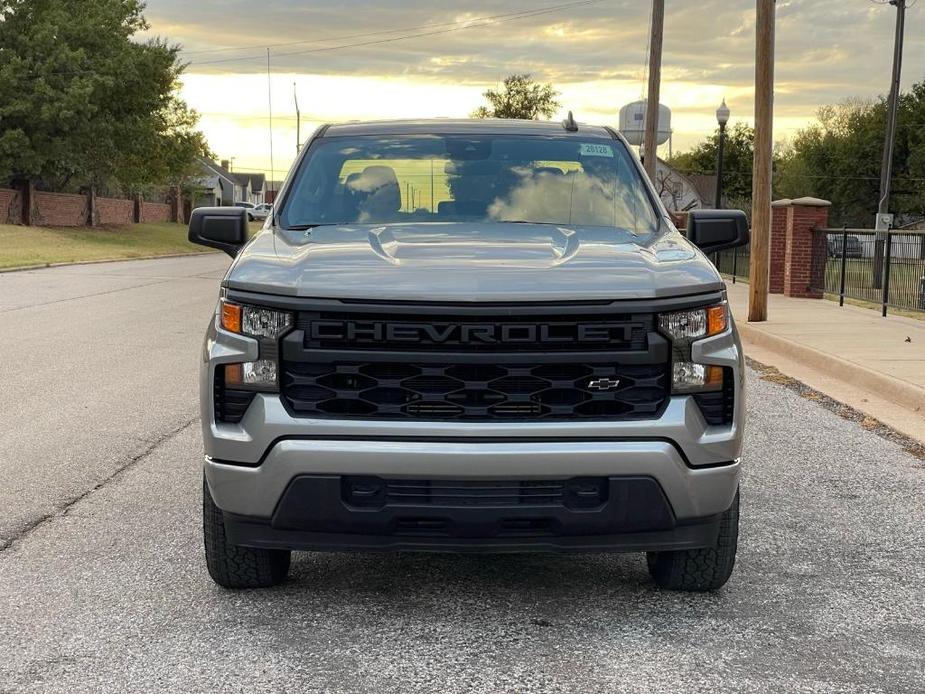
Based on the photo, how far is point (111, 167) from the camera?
53.3 meters

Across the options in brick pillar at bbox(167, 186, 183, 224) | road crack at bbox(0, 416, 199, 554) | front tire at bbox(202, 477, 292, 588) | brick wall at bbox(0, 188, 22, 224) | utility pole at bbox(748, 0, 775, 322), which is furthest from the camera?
brick pillar at bbox(167, 186, 183, 224)

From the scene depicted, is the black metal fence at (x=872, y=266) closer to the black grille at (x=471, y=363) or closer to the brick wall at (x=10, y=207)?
the black grille at (x=471, y=363)

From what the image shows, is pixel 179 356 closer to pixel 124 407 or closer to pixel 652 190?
pixel 124 407

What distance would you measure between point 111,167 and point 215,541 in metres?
51.9

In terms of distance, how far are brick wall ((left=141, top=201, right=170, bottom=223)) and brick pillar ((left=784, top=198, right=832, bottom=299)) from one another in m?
50.0

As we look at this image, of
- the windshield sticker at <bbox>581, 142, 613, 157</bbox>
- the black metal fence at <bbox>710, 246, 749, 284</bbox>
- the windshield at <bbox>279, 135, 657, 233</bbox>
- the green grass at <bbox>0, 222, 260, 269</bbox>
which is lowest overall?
the green grass at <bbox>0, 222, 260, 269</bbox>

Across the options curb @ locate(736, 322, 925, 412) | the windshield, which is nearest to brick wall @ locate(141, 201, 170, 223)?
curb @ locate(736, 322, 925, 412)

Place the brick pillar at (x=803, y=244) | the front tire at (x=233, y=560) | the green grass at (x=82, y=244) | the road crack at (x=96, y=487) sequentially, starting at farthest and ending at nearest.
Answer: the green grass at (x=82, y=244) → the brick pillar at (x=803, y=244) → the road crack at (x=96, y=487) → the front tire at (x=233, y=560)

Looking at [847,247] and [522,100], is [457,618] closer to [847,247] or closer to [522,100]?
[847,247]

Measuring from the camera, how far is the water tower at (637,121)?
A: 54.8 metres

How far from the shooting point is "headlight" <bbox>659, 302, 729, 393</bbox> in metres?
4.05

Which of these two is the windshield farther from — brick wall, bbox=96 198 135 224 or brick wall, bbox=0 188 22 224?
brick wall, bbox=96 198 135 224

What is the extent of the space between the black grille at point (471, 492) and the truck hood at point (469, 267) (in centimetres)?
62

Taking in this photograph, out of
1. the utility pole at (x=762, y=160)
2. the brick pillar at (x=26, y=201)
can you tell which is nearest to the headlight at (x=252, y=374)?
the utility pole at (x=762, y=160)
